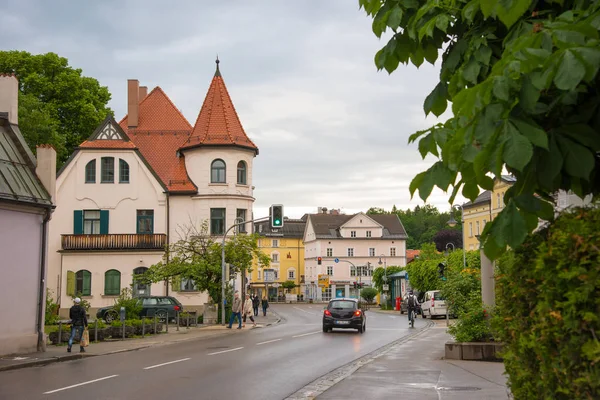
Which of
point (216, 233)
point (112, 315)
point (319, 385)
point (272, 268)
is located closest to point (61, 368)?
point (319, 385)

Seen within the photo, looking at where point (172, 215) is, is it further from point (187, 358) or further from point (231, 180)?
point (187, 358)

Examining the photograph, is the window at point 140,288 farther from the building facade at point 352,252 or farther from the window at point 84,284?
the building facade at point 352,252

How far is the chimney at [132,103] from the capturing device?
2317 inches

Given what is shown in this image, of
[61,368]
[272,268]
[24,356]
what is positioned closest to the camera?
[61,368]

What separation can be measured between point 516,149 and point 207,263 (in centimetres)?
3930

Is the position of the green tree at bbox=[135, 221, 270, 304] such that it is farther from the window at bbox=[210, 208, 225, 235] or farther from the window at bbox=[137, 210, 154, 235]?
the window at bbox=[137, 210, 154, 235]

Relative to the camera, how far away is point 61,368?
1903 cm

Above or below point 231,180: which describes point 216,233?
below

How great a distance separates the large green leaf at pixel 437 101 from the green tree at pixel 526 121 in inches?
22.1

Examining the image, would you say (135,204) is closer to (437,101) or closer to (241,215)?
(241,215)

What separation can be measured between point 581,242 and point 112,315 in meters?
37.9

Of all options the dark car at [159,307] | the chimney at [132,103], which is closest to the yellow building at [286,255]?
the chimney at [132,103]

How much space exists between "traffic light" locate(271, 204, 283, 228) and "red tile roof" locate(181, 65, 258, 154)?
16.6 m

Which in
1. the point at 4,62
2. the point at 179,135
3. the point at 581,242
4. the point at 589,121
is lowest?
the point at 581,242
